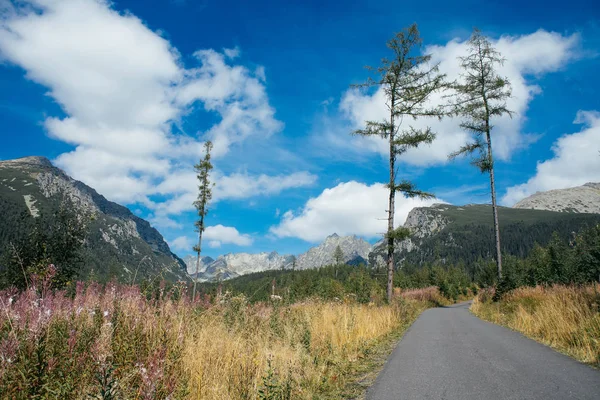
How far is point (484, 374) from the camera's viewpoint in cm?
513

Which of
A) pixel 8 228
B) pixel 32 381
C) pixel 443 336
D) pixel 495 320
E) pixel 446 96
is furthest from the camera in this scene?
pixel 8 228

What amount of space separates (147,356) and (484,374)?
16.3 feet

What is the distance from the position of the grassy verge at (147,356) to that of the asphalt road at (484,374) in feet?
1.99

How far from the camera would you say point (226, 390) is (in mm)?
3689

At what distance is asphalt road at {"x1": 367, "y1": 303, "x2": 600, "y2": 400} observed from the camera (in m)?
4.23

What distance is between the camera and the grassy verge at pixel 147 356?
272cm

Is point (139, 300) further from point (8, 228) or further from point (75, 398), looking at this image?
point (8, 228)

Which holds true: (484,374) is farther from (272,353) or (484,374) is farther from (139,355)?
(139,355)

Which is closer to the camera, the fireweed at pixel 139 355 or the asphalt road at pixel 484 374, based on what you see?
the fireweed at pixel 139 355

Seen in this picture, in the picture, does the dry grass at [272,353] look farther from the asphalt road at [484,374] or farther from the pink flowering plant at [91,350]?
the asphalt road at [484,374]

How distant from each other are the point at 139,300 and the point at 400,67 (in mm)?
18246

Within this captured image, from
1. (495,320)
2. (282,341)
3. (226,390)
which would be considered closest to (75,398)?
(226,390)

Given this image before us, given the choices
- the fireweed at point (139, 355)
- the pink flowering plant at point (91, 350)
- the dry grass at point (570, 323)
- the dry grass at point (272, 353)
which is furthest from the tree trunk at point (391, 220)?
the pink flowering plant at point (91, 350)

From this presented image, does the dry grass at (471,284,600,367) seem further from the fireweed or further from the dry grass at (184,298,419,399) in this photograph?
the fireweed
